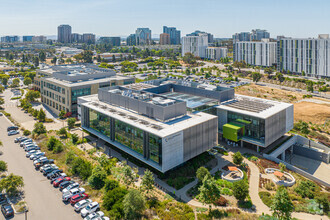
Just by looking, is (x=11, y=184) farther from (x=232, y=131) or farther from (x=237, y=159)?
(x=232, y=131)

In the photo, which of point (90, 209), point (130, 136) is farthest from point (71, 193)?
point (130, 136)

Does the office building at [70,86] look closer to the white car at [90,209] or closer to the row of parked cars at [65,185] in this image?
the row of parked cars at [65,185]

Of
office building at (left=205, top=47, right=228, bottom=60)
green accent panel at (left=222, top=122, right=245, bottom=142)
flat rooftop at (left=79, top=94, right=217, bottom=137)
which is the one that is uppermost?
office building at (left=205, top=47, right=228, bottom=60)

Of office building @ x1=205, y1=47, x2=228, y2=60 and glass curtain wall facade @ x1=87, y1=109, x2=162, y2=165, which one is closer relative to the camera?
glass curtain wall facade @ x1=87, y1=109, x2=162, y2=165

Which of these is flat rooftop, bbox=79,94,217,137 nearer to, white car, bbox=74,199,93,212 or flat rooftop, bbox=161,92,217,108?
flat rooftop, bbox=161,92,217,108

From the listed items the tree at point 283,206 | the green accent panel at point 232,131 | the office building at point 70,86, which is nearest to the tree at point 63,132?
the office building at point 70,86

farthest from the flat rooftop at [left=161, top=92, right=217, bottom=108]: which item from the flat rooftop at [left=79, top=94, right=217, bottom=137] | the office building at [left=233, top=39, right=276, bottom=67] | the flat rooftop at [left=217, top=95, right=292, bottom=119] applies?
the office building at [left=233, top=39, right=276, bottom=67]
